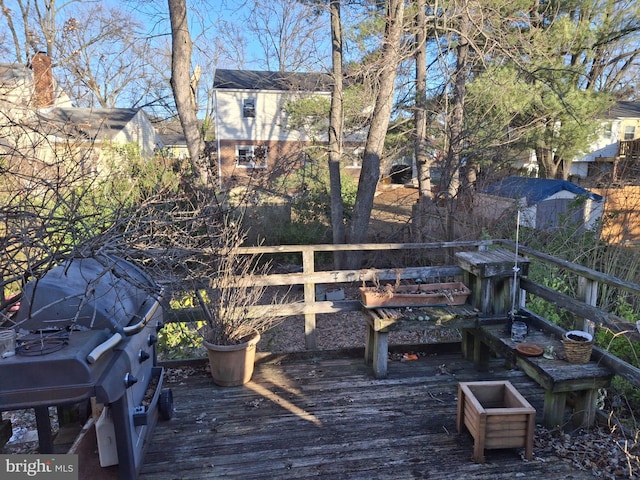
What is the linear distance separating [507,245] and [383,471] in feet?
9.28

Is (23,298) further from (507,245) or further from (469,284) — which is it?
(507,245)

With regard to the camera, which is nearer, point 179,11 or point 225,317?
point 225,317

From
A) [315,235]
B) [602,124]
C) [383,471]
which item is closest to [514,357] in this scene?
[383,471]

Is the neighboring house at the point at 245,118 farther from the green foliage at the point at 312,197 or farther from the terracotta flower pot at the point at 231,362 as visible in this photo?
the terracotta flower pot at the point at 231,362

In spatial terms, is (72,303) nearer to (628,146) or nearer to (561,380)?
(561,380)

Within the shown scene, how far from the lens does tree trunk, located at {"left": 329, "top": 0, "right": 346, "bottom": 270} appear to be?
9367 mm

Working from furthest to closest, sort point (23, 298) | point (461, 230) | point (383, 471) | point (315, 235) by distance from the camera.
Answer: point (315, 235)
point (461, 230)
point (383, 471)
point (23, 298)

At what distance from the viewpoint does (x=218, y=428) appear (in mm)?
3326

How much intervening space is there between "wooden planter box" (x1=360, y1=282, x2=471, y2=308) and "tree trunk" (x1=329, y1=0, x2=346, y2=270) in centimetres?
582

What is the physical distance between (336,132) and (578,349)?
7561mm

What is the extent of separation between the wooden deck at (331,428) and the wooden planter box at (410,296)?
2.06ft

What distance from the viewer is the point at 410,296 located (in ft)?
13.9

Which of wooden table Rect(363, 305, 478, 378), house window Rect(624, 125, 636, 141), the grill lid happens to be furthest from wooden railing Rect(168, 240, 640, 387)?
house window Rect(624, 125, 636, 141)

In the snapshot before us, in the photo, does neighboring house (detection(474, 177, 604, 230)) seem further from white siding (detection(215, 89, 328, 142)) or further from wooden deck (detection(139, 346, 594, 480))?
white siding (detection(215, 89, 328, 142))
